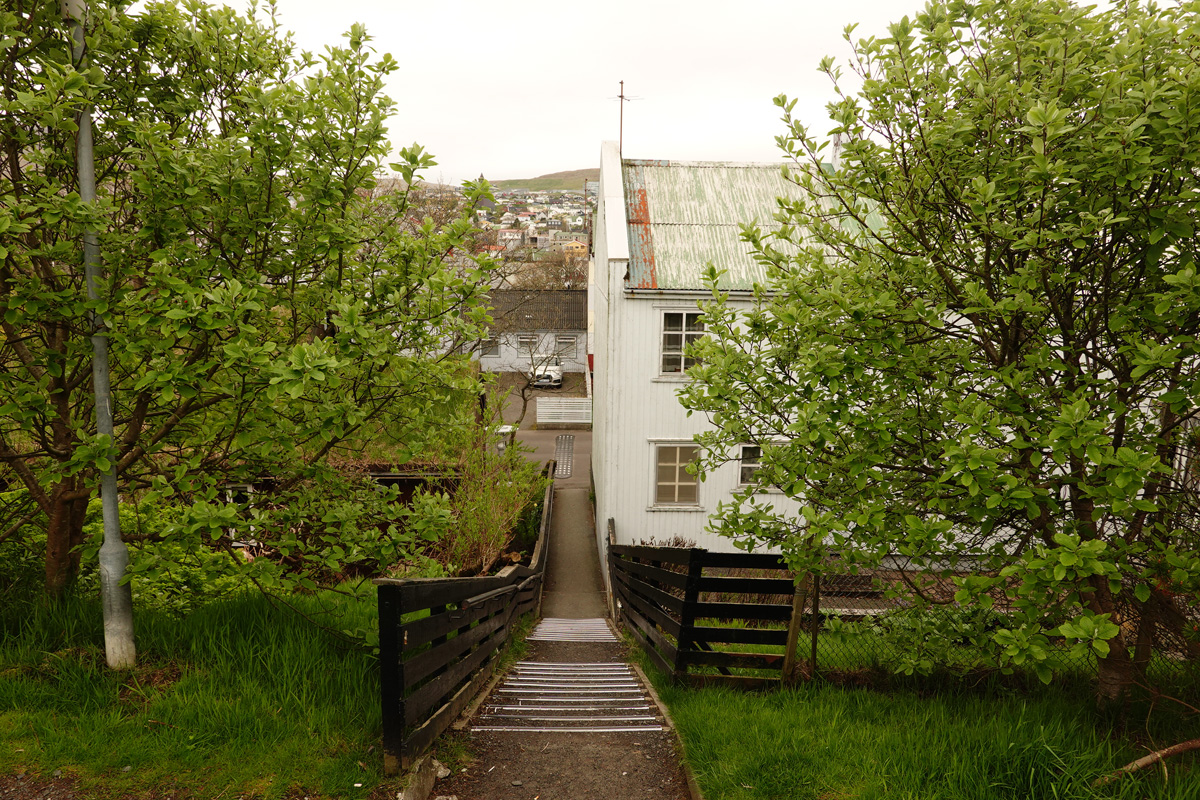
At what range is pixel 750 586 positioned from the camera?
5047 millimetres

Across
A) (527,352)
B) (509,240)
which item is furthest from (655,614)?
(527,352)

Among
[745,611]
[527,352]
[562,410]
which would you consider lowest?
[745,611]

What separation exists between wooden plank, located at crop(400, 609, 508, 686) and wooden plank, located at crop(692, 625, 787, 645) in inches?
67.1

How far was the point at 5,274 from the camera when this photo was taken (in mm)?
4160

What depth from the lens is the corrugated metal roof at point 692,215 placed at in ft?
49.5

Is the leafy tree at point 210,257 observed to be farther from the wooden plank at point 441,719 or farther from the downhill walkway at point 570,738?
the downhill walkway at point 570,738

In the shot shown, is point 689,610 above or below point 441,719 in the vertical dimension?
above

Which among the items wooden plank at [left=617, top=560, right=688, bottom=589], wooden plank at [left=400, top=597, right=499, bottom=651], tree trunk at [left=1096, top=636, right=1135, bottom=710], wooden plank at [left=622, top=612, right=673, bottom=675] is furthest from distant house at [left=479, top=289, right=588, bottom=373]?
tree trunk at [left=1096, top=636, right=1135, bottom=710]

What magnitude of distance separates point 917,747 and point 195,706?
4.06 m

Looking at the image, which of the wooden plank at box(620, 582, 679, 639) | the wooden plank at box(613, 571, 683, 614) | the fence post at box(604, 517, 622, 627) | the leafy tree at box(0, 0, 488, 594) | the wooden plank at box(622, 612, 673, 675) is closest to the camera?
the leafy tree at box(0, 0, 488, 594)

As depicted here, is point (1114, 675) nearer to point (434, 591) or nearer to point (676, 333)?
point (434, 591)

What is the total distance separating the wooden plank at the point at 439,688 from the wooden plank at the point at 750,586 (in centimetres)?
182

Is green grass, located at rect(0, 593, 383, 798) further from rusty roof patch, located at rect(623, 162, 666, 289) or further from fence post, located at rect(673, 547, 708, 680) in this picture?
rusty roof patch, located at rect(623, 162, 666, 289)

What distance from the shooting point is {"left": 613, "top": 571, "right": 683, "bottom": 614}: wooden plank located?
5.85 meters
